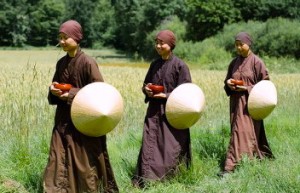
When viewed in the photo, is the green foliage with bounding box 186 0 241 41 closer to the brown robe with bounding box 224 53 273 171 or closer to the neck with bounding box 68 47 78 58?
the brown robe with bounding box 224 53 273 171

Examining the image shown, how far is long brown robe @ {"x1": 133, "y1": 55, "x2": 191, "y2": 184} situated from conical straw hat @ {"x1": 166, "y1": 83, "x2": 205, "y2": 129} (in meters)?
0.19

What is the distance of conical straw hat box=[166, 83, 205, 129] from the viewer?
17.3ft

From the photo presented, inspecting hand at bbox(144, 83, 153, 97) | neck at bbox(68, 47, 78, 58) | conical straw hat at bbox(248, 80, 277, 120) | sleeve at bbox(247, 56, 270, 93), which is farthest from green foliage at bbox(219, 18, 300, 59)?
neck at bbox(68, 47, 78, 58)

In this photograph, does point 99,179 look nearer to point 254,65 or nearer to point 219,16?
point 254,65

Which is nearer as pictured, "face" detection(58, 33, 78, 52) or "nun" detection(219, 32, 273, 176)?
"face" detection(58, 33, 78, 52)

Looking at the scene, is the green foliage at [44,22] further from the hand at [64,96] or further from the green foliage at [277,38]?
the hand at [64,96]

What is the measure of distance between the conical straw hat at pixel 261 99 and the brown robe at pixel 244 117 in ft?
0.53

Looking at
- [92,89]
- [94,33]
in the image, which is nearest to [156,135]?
[92,89]

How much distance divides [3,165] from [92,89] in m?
1.64

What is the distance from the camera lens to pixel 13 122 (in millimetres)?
6652

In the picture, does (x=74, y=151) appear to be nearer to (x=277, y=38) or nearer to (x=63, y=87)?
(x=63, y=87)

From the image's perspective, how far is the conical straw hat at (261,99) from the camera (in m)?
6.01

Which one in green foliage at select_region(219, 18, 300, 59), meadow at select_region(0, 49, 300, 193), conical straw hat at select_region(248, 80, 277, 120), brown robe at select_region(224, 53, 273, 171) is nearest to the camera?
meadow at select_region(0, 49, 300, 193)

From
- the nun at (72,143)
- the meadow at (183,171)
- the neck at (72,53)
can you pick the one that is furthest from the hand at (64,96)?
the meadow at (183,171)
